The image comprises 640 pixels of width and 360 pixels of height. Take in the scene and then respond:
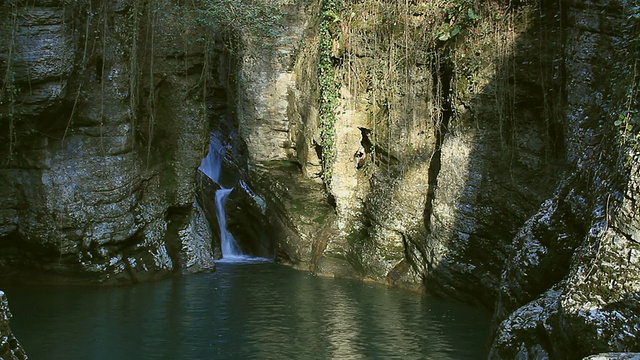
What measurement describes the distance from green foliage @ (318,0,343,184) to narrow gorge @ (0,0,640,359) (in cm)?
4

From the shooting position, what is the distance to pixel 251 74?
15.3 m

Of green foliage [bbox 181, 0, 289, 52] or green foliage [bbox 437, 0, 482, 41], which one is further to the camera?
green foliage [bbox 181, 0, 289, 52]

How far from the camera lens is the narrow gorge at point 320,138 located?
8.31 metres

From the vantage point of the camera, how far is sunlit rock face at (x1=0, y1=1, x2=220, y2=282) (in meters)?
11.4

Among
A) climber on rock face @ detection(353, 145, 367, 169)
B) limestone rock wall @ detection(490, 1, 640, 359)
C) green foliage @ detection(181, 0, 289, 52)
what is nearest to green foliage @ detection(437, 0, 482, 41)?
limestone rock wall @ detection(490, 1, 640, 359)

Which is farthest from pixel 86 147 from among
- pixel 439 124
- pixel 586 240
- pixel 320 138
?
pixel 586 240

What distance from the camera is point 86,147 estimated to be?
12453mm

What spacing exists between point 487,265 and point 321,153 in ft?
17.5

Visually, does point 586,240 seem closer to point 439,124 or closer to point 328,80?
point 439,124

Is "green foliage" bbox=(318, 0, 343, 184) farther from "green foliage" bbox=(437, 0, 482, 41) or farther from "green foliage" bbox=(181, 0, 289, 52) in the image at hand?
"green foliage" bbox=(437, 0, 482, 41)

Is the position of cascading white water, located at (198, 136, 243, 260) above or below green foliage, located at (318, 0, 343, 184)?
below

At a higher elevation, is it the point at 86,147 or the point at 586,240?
the point at 86,147

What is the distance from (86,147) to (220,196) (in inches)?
182

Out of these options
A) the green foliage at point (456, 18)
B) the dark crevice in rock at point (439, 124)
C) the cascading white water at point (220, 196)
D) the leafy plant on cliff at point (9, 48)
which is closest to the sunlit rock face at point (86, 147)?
the leafy plant on cliff at point (9, 48)
